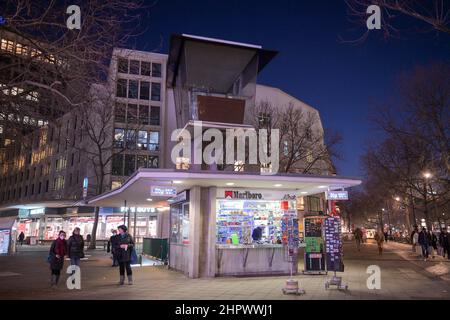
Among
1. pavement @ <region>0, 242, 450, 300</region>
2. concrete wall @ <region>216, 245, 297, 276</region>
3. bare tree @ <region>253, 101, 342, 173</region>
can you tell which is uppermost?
bare tree @ <region>253, 101, 342, 173</region>

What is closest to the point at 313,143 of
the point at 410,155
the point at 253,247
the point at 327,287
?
the point at 410,155

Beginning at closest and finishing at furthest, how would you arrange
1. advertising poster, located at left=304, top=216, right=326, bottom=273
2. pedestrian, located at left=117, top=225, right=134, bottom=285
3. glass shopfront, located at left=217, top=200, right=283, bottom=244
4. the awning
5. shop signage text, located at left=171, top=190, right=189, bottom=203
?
pedestrian, located at left=117, top=225, right=134, bottom=285
advertising poster, located at left=304, top=216, right=326, bottom=273
glass shopfront, located at left=217, top=200, right=283, bottom=244
shop signage text, located at left=171, top=190, right=189, bottom=203
the awning

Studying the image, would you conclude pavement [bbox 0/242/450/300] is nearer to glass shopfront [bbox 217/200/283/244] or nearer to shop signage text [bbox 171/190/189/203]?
glass shopfront [bbox 217/200/283/244]

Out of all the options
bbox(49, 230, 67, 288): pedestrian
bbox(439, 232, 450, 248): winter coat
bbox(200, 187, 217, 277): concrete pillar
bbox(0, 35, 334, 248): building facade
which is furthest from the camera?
bbox(439, 232, 450, 248): winter coat

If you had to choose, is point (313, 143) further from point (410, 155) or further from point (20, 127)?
point (20, 127)

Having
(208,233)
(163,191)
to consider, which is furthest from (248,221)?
(163,191)

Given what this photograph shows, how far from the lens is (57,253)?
12.5m

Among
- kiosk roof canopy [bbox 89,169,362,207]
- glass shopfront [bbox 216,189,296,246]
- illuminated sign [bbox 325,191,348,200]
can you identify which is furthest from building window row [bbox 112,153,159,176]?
illuminated sign [bbox 325,191,348,200]

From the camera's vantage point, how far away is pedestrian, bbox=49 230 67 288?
12250mm

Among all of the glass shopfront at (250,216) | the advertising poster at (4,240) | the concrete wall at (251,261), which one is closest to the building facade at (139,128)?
the glass shopfront at (250,216)

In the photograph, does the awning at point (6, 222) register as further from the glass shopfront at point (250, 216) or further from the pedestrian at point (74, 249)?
the glass shopfront at point (250, 216)

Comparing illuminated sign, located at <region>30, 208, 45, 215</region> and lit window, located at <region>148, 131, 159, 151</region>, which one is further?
lit window, located at <region>148, 131, 159, 151</region>

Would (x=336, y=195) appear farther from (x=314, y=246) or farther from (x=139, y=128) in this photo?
(x=139, y=128)
